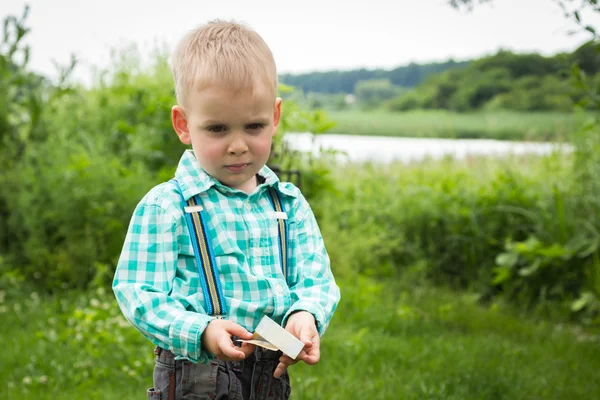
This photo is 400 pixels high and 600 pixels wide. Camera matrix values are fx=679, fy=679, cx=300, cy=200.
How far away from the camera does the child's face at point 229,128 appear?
183 cm

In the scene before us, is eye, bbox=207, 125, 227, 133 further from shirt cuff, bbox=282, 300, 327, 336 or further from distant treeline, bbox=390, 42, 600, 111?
distant treeline, bbox=390, 42, 600, 111

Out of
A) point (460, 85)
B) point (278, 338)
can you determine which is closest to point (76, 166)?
point (278, 338)

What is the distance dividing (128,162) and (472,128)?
5209 mm

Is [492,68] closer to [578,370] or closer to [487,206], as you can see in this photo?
[487,206]

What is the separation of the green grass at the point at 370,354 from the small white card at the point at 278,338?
1.88 metres

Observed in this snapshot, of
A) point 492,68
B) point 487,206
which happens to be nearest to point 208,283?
point 487,206

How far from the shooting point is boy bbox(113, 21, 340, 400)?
1.79 m

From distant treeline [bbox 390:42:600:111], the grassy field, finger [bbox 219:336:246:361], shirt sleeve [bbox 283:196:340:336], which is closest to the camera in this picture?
finger [bbox 219:336:246:361]

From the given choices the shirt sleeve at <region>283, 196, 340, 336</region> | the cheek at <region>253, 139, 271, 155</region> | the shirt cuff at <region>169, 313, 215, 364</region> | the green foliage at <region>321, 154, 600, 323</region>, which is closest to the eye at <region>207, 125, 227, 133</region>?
the cheek at <region>253, 139, 271, 155</region>

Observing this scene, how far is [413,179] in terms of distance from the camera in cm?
760

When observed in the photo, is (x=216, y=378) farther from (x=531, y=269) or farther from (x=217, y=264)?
(x=531, y=269)

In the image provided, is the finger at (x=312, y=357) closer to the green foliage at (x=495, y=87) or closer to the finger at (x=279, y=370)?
the finger at (x=279, y=370)

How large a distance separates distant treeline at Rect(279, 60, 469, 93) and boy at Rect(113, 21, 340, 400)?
7133 millimetres

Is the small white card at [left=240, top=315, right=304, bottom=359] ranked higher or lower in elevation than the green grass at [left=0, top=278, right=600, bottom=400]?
higher
